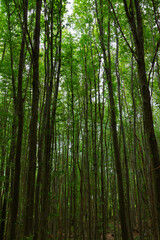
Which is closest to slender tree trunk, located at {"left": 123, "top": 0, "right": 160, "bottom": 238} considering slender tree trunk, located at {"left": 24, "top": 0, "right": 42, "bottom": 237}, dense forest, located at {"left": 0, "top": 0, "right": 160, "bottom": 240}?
dense forest, located at {"left": 0, "top": 0, "right": 160, "bottom": 240}

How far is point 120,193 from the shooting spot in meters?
4.02

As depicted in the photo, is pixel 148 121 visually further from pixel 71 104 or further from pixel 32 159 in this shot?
pixel 71 104

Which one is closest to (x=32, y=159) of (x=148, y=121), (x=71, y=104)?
(x=148, y=121)

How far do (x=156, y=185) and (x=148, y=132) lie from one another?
13.5 inches

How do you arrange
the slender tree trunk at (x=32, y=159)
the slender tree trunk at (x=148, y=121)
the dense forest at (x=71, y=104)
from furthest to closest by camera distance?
the slender tree trunk at (x=32, y=159), the dense forest at (x=71, y=104), the slender tree trunk at (x=148, y=121)

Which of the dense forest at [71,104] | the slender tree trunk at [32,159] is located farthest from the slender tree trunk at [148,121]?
the slender tree trunk at [32,159]

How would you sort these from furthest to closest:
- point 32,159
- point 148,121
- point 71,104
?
1. point 71,104
2. point 32,159
3. point 148,121

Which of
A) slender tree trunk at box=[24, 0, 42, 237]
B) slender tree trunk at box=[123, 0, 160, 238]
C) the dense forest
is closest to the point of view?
slender tree trunk at box=[123, 0, 160, 238]

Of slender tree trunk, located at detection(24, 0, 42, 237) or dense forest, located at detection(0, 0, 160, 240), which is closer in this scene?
dense forest, located at detection(0, 0, 160, 240)

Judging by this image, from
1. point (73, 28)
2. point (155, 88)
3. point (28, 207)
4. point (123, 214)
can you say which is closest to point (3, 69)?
point (73, 28)

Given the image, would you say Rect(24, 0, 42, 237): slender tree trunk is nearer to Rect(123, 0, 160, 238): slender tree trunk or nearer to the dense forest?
the dense forest

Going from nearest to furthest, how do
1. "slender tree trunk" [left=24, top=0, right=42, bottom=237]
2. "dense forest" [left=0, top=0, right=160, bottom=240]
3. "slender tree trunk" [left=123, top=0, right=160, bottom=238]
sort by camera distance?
1. "slender tree trunk" [left=123, top=0, right=160, bottom=238]
2. "dense forest" [left=0, top=0, right=160, bottom=240]
3. "slender tree trunk" [left=24, top=0, right=42, bottom=237]

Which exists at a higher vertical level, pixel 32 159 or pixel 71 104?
pixel 71 104

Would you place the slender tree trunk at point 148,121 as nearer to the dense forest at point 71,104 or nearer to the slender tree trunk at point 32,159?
the dense forest at point 71,104
